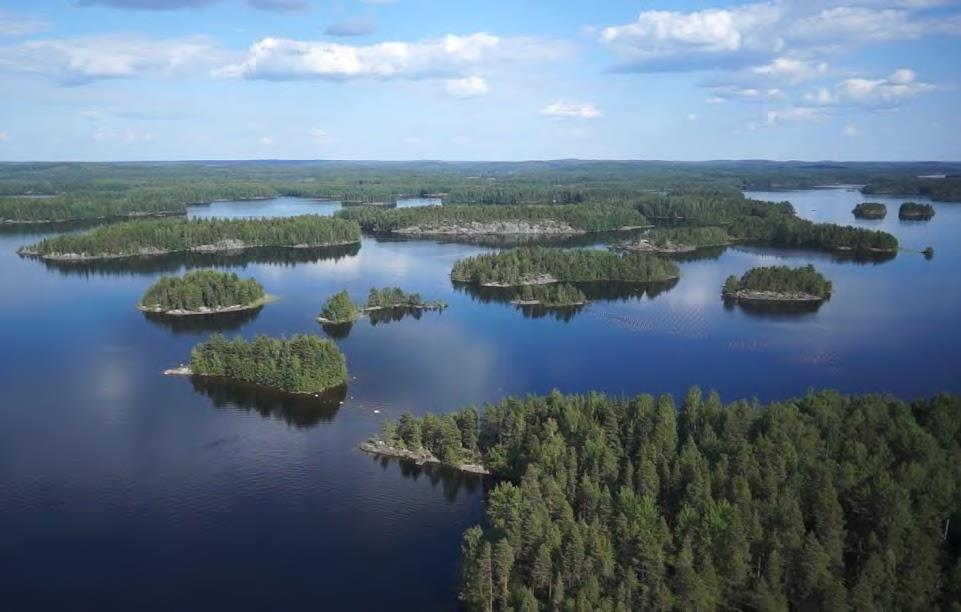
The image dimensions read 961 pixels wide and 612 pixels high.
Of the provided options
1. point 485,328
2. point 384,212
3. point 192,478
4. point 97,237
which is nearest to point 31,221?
point 97,237

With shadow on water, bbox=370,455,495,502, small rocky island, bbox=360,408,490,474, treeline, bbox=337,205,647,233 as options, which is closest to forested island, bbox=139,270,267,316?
small rocky island, bbox=360,408,490,474

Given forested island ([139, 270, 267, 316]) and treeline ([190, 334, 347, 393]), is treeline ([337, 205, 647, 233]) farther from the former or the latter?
treeline ([190, 334, 347, 393])

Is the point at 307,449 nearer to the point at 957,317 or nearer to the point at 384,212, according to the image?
the point at 957,317

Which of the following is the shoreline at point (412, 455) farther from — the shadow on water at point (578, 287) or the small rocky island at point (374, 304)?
the shadow on water at point (578, 287)

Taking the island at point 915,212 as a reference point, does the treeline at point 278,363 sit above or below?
below

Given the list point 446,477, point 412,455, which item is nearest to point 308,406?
point 412,455

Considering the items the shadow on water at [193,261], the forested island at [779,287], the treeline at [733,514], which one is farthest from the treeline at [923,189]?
the treeline at [733,514]

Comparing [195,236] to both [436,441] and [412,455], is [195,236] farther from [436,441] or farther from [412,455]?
[436,441]
